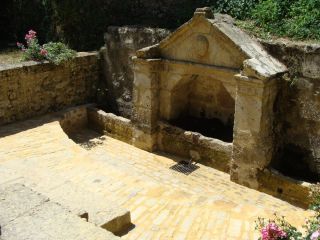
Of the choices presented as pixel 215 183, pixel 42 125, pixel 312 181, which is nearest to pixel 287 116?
pixel 312 181

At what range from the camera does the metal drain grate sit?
896 cm

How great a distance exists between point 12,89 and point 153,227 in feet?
A: 19.4

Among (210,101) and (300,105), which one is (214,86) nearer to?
(210,101)

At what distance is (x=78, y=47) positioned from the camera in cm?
1204

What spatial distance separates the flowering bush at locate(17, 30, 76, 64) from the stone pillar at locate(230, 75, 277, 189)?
5.09 meters

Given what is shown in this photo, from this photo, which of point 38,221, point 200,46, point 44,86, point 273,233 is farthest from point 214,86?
point 38,221

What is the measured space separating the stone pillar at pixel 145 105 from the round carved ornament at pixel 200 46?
1.20 metres

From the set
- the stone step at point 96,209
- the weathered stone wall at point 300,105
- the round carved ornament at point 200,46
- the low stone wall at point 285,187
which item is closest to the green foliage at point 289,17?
the weathered stone wall at point 300,105

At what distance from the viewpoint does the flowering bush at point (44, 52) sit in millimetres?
10156

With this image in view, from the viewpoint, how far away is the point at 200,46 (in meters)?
8.60

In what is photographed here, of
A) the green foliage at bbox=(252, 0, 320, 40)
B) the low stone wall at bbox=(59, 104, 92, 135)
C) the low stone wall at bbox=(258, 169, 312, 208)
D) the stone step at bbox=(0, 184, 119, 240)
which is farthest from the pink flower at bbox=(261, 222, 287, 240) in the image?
the low stone wall at bbox=(59, 104, 92, 135)

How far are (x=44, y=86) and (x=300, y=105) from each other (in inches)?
256

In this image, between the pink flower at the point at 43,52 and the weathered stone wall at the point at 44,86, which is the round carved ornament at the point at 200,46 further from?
the pink flower at the point at 43,52

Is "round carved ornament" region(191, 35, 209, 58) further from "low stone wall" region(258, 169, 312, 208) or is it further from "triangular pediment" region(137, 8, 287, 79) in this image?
"low stone wall" region(258, 169, 312, 208)
